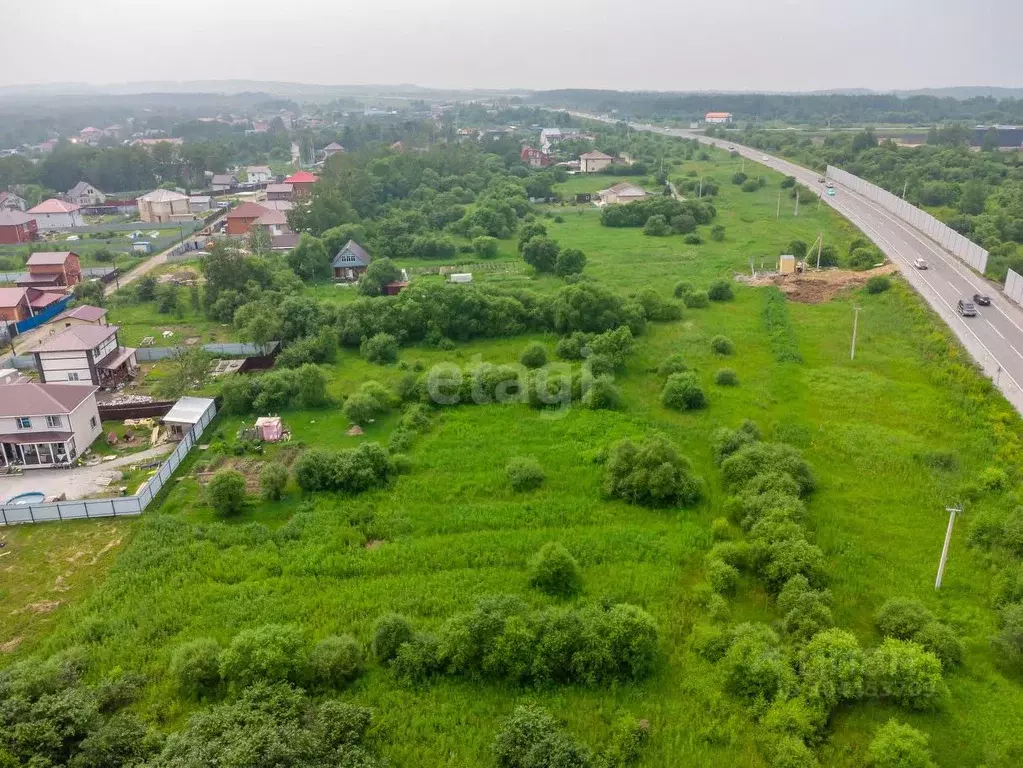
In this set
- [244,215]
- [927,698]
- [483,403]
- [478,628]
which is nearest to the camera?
[927,698]

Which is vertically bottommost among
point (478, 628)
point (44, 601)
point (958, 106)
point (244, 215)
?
point (44, 601)

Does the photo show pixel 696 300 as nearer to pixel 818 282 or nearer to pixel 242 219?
pixel 818 282

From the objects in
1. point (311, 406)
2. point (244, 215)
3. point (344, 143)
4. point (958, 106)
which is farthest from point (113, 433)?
point (958, 106)

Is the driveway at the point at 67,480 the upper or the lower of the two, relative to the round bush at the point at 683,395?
lower

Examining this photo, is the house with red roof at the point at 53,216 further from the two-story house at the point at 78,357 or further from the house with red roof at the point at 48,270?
the two-story house at the point at 78,357

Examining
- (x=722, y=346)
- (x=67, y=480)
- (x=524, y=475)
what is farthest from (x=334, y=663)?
(x=722, y=346)

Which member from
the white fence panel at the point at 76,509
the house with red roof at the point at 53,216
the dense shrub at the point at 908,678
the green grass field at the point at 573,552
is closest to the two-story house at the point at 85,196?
the house with red roof at the point at 53,216

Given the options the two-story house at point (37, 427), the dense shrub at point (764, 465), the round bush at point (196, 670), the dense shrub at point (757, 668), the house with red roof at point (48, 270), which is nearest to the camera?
the dense shrub at point (757, 668)

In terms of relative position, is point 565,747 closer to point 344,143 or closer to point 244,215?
point 244,215
